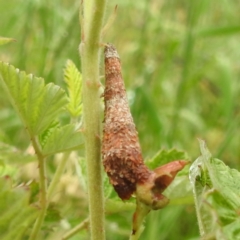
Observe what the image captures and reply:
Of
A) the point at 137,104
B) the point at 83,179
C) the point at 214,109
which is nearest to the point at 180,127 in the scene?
the point at 214,109

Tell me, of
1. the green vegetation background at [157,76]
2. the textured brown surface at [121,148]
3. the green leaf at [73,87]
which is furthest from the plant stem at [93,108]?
the green vegetation background at [157,76]

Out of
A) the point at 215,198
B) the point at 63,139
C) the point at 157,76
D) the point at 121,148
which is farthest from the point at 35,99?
the point at 157,76

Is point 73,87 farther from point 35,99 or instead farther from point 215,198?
point 215,198

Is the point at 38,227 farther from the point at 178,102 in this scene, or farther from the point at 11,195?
the point at 178,102

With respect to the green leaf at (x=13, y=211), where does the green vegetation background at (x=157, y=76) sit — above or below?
above

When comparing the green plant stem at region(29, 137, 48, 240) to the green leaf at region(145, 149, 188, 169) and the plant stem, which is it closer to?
the plant stem

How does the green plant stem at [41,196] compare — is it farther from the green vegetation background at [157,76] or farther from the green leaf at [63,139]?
the green vegetation background at [157,76]
